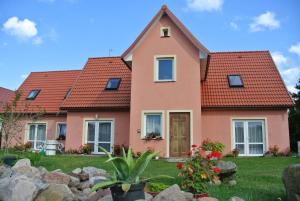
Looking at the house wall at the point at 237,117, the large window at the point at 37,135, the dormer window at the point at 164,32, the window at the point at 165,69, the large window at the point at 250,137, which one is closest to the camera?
the window at the point at 165,69

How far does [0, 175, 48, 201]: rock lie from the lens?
21.0ft

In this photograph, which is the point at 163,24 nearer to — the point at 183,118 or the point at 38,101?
the point at 183,118

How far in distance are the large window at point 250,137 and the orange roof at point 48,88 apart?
1193 cm

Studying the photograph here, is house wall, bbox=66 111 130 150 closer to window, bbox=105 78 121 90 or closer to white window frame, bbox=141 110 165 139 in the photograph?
window, bbox=105 78 121 90

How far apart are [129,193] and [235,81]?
15429 mm

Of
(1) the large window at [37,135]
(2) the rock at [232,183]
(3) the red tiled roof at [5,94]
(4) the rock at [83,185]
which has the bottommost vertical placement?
(4) the rock at [83,185]

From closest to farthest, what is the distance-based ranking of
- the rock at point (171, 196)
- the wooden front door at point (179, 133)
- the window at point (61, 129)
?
the rock at point (171, 196) → the wooden front door at point (179, 133) → the window at point (61, 129)

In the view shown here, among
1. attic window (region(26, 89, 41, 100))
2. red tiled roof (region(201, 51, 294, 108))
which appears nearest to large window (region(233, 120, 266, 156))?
red tiled roof (region(201, 51, 294, 108))

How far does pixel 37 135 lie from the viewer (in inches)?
893

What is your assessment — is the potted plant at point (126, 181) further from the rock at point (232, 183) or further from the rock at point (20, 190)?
the rock at point (232, 183)

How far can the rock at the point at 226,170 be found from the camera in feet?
27.4

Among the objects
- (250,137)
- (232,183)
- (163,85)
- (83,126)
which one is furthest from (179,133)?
(232,183)

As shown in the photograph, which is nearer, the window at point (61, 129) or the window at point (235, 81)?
the window at point (235, 81)

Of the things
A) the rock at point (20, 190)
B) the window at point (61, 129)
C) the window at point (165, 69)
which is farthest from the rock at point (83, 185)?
the window at point (61, 129)
